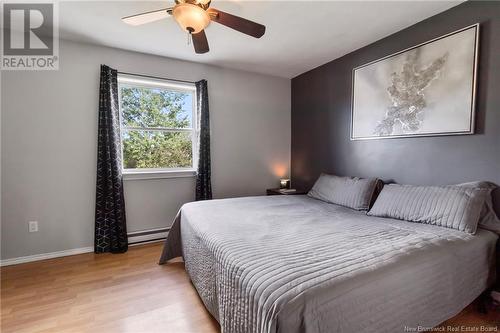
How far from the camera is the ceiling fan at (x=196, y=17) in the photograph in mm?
1494

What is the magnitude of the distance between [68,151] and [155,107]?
112 centimetres

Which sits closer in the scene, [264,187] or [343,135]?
[343,135]

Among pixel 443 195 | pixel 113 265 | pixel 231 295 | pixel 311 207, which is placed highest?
pixel 443 195

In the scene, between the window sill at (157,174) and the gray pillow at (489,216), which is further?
the window sill at (157,174)

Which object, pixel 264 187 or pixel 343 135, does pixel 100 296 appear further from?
pixel 343 135

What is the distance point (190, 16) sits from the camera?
4.95 feet

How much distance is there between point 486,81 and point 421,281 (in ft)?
5.59

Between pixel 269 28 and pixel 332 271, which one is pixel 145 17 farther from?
pixel 332 271

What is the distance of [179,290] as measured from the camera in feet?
6.68

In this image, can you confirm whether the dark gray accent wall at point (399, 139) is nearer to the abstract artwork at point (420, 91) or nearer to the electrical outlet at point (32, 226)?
the abstract artwork at point (420, 91)

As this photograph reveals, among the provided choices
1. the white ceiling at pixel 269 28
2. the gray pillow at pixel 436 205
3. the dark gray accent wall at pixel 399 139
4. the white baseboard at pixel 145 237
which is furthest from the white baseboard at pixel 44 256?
the gray pillow at pixel 436 205

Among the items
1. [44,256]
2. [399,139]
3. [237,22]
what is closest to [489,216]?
[399,139]

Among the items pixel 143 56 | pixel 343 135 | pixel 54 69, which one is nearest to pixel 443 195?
pixel 343 135

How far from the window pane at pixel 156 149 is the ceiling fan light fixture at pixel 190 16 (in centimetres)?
191
